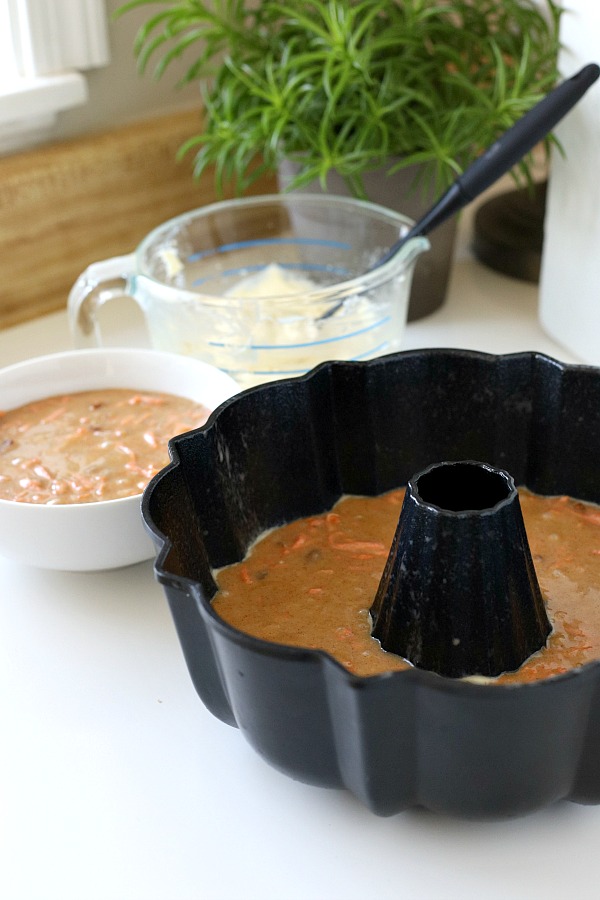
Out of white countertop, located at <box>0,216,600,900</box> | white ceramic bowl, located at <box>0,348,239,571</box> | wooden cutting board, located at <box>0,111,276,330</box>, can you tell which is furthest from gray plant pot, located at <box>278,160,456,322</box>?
white countertop, located at <box>0,216,600,900</box>

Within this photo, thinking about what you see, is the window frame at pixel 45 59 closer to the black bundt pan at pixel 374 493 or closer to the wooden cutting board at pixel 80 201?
the wooden cutting board at pixel 80 201

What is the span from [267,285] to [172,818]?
0.44m

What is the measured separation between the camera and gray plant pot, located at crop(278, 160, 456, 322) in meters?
0.83

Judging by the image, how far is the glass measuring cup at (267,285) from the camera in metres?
0.70

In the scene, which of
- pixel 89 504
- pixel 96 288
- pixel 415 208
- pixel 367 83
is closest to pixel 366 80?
pixel 367 83

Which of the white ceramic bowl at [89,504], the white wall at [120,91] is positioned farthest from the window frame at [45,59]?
the white ceramic bowl at [89,504]

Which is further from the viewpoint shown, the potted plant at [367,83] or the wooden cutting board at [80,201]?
the wooden cutting board at [80,201]

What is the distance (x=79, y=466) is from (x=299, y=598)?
0.55 feet

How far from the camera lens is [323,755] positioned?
407 millimetres

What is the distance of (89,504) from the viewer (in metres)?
0.53

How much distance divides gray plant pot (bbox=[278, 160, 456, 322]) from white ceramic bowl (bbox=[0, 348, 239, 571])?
0.84ft

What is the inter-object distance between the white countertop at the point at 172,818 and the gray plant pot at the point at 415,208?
1.34ft

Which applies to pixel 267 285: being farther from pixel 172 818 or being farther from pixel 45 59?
pixel 172 818

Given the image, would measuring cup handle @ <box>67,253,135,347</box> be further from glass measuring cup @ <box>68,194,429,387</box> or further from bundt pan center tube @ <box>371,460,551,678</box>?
bundt pan center tube @ <box>371,460,551,678</box>
